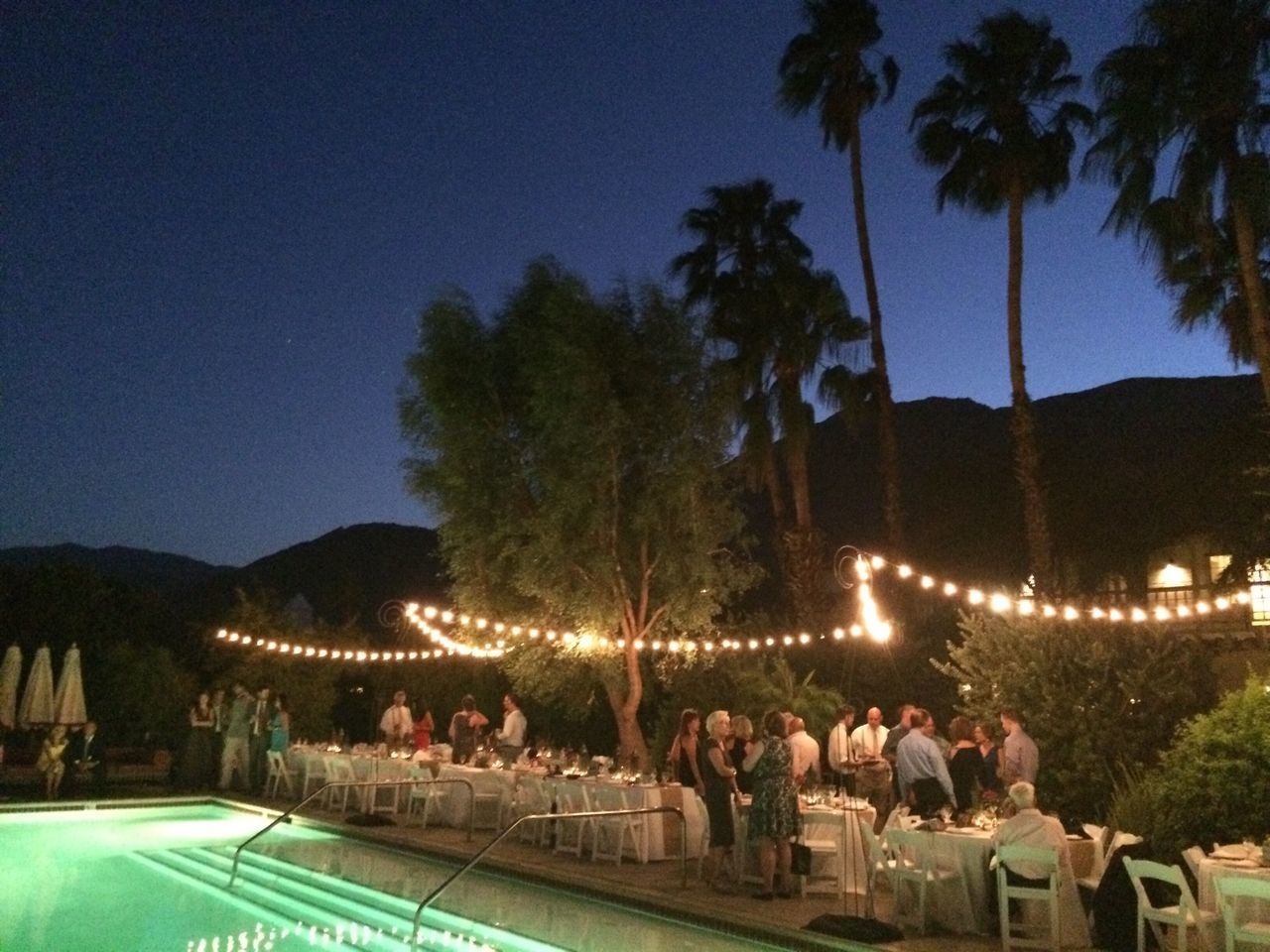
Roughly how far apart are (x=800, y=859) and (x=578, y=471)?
9.15m

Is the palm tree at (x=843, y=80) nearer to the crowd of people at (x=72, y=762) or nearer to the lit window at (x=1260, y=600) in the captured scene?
the lit window at (x=1260, y=600)

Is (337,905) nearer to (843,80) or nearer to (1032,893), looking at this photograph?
(1032,893)

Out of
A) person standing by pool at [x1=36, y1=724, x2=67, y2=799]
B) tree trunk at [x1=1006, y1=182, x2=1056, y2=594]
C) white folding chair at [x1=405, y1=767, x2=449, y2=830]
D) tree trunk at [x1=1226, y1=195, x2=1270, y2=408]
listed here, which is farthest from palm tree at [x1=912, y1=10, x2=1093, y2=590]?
person standing by pool at [x1=36, y1=724, x2=67, y2=799]

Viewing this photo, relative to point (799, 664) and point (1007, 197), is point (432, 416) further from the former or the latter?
point (1007, 197)

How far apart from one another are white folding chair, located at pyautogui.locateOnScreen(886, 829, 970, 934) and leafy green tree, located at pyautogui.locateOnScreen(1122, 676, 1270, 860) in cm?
214

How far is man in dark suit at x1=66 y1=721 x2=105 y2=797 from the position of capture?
62.5 ft

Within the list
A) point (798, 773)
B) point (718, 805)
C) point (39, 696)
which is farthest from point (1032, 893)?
point (39, 696)

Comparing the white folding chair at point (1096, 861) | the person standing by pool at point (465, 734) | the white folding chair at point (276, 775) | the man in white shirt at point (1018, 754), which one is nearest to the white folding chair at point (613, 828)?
the man in white shirt at point (1018, 754)

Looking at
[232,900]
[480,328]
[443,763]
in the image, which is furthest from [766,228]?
[232,900]

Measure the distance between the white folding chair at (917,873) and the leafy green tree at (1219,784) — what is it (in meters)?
2.14

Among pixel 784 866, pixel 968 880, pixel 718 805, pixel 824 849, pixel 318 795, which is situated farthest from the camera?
pixel 318 795

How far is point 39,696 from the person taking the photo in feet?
64.6

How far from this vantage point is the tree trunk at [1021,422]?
59.7 ft

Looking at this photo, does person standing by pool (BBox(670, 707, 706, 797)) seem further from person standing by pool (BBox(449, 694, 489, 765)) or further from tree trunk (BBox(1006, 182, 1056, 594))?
tree trunk (BBox(1006, 182, 1056, 594))
